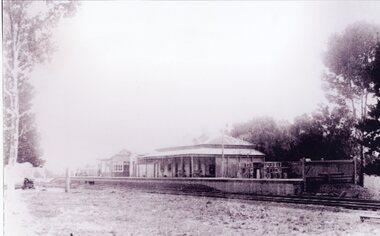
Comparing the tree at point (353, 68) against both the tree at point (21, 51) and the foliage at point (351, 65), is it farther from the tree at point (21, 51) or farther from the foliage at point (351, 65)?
the tree at point (21, 51)

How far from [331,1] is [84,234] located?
442 cm

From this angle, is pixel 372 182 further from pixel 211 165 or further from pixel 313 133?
pixel 211 165

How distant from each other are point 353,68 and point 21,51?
537cm

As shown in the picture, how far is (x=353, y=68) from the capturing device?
7.72 meters

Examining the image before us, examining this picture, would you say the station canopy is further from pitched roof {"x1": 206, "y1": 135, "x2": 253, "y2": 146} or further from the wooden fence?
the wooden fence

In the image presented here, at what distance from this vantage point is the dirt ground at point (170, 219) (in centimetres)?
551

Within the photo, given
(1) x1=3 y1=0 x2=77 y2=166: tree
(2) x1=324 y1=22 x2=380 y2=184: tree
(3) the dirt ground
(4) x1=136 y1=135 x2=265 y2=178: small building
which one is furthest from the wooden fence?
(1) x1=3 y1=0 x2=77 y2=166: tree

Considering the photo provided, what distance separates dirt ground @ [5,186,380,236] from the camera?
551 cm

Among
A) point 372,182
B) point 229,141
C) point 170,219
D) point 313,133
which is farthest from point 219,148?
point 170,219

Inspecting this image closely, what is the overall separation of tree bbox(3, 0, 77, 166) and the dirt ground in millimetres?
941

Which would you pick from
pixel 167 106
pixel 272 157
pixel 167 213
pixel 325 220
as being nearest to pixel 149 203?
pixel 167 213

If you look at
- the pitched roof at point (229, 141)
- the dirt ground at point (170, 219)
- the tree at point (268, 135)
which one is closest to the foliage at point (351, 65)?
the tree at point (268, 135)

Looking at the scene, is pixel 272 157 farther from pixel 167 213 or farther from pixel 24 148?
pixel 24 148

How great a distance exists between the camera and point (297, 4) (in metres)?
5.97
